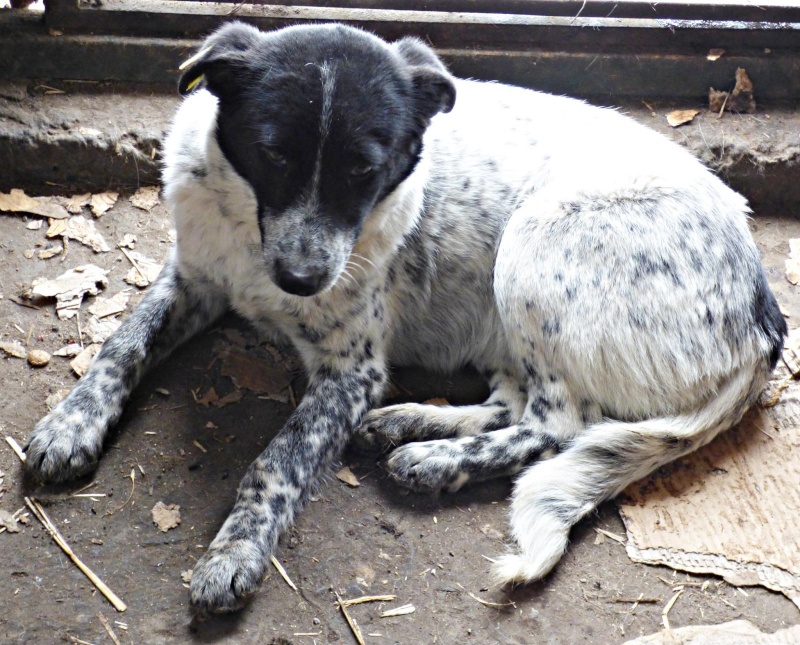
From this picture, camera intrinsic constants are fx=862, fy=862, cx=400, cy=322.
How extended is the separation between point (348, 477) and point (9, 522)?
1174 millimetres

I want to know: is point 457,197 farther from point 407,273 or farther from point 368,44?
point 368,44

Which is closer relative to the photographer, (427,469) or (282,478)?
(282,478)

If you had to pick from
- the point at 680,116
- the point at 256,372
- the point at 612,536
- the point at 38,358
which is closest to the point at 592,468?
the point at 612,536

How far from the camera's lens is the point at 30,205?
4141 millimetres

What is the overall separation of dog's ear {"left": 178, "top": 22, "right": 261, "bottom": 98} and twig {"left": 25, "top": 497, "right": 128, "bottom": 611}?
149cm

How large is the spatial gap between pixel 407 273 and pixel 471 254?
280mm

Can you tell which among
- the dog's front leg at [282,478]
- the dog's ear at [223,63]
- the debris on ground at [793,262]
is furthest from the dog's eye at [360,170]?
the debris on ground at [793,262]

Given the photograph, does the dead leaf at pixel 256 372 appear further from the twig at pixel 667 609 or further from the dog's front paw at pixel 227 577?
the twig at pixel 667 609

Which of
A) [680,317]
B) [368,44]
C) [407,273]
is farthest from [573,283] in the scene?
[368,44]

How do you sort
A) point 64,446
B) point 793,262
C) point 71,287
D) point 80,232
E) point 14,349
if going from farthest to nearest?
point 793,262 < point 80,232 < point 71,287 < point 14,349 < point 64,446

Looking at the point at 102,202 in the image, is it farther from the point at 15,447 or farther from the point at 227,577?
the point at 227,577

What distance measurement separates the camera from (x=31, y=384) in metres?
3.36

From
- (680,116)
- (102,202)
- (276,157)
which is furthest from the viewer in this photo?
(680,116)

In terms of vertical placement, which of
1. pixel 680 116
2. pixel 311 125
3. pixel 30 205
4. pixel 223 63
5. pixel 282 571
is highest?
A: pixel 223 63
